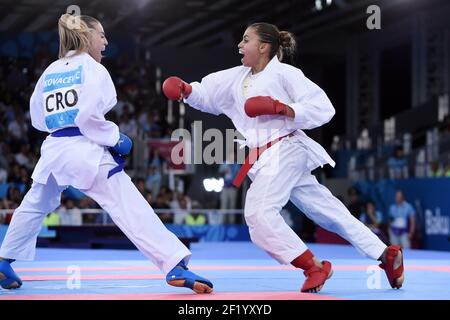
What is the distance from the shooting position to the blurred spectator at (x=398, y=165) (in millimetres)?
14820

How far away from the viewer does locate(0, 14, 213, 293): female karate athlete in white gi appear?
425 cm

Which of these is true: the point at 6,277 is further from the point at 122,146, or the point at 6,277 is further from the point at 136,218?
the point at 122,146

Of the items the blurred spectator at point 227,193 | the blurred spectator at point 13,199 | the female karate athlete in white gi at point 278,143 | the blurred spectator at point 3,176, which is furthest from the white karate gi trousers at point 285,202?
the blurred spectator at point 227,193

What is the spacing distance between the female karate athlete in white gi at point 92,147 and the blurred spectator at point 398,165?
11.0m

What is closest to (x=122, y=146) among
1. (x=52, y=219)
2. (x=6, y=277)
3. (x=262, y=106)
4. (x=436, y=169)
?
(x=262, y=106)

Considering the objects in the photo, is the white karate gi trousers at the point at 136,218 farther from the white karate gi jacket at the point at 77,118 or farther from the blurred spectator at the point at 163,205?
the blurred spectator at the point at 163,205

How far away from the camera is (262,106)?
4.47 m

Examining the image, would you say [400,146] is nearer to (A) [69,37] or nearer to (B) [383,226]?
(B) [383,226]

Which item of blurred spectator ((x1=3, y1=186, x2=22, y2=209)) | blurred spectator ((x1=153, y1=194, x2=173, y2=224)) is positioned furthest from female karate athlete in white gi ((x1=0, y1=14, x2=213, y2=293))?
blurred spectator ((x1=153, y1=194, x2=173, y2=224))

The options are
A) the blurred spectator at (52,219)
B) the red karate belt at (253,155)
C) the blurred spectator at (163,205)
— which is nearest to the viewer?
the red karate belt at (253,155)

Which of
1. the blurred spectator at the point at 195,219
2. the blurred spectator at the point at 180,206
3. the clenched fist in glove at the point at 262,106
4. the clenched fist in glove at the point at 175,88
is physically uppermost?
the clenched fist in glove at the point at 175,88

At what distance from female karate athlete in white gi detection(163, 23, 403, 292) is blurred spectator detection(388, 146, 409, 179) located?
33.3 feet

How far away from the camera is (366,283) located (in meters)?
5.22
